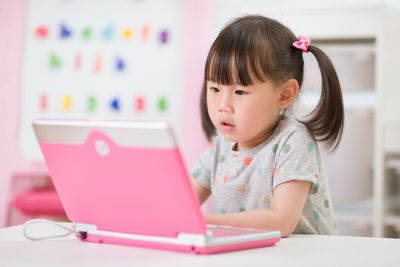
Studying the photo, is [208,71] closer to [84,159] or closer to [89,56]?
[84,159]

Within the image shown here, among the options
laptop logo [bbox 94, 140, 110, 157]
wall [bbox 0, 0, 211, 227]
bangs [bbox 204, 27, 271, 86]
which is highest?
bangs [bbox 204, 27, 271, 86]

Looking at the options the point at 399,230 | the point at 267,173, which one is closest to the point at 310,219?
the point at 267,173

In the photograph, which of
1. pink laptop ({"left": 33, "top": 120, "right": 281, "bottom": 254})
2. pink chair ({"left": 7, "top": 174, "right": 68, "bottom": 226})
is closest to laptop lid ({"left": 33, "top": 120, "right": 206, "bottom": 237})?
pink laptop ({"left": 33, "top": 120, "right": 281, "bottom": 254})

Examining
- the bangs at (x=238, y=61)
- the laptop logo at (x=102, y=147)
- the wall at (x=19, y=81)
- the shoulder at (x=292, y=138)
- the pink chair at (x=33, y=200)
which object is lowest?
the pink chair at (x=33, y=200)

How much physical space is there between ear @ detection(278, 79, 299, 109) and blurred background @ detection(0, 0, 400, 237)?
5.77 feet

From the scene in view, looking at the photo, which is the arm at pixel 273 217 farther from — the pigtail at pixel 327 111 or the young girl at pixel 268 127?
the pigtail at pixel 327 111

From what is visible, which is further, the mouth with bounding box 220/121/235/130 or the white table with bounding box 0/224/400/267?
the mouth with bounding box 220/121/235/130

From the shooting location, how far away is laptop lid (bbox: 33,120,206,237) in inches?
26.7

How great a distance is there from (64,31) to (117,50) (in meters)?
0.37

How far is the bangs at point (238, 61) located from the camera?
1066 millimetres

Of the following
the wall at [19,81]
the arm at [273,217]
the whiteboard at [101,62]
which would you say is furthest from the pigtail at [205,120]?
the whiteboard at [101,62]

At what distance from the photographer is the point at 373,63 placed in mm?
2887

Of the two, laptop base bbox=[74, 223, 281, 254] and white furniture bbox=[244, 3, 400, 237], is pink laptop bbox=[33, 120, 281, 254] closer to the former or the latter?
laptop base bbox=[74, 223, 281, 254]

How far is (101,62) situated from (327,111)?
2479mm
